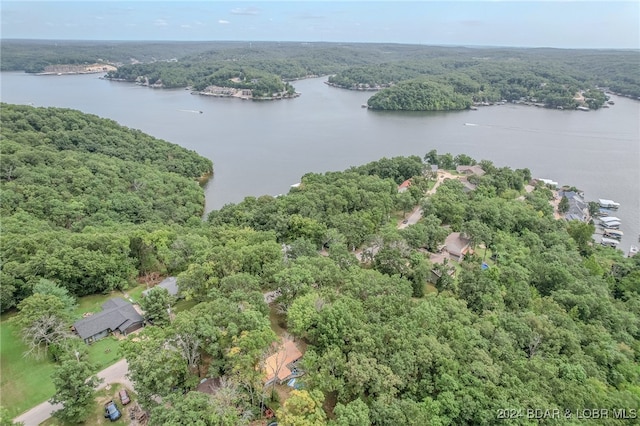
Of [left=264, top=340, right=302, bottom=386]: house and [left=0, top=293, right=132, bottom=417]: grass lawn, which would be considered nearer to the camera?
[left=0, top=293, right=132, bottom=417]: grass lawn

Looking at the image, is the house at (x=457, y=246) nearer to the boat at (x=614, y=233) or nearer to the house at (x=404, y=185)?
the house at (x=404, y=185)

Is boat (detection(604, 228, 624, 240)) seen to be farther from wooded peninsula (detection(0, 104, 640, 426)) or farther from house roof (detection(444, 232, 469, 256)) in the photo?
house roof (detection(444, 232, 469, 256))

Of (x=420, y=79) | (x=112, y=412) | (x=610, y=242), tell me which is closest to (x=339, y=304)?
(x=112, y=412)

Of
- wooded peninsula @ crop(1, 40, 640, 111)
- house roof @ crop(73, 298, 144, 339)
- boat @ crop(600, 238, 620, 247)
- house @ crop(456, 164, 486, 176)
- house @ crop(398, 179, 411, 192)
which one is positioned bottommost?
boat @ crop(600, 238, 620, 247)

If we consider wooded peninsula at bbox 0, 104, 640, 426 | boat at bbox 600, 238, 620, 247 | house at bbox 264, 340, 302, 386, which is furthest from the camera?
boat at bbox 600, 238, 620, 247

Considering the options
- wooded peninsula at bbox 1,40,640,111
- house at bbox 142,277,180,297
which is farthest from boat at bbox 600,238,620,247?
wooded peninsula at bbox 1,40,640,111

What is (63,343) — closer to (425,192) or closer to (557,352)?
(557,352)

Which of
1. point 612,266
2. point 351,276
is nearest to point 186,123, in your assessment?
point 351,276
